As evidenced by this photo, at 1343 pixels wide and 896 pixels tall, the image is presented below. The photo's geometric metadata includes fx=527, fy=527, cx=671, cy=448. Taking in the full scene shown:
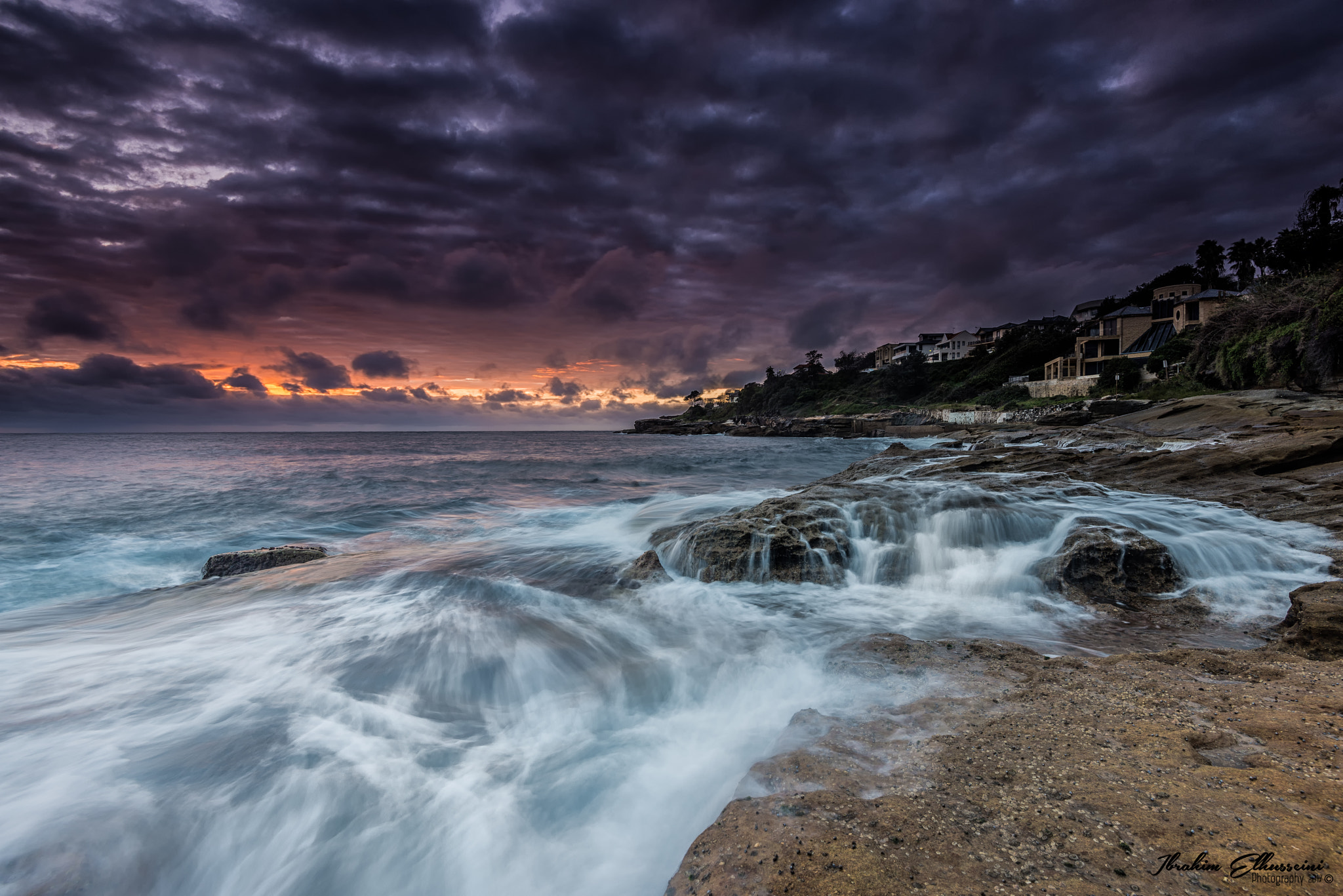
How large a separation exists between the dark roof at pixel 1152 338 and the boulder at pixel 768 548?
6305 centimetres

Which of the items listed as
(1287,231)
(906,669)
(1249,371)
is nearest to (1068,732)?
(906,669)

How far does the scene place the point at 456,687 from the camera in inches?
204

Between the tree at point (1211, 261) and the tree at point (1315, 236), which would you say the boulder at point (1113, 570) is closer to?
the tree at point (1315, 236)

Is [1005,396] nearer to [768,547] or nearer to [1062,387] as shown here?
[1062,387]

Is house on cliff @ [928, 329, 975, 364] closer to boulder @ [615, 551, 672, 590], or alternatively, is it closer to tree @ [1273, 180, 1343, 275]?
tree @ [1273, 180, 1343, 275]

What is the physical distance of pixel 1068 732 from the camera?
306cm

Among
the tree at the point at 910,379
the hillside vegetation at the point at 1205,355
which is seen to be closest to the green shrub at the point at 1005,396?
the hillside vegetation at the point at 1205,355

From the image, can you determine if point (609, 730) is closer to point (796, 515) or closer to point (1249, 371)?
point (796, 515)

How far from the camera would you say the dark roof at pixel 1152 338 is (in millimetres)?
53031

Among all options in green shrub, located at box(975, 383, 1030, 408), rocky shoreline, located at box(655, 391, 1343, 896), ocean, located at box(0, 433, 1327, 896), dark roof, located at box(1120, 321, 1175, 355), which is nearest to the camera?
rocky shoreline, located at box(655, 391, 1343, 896)

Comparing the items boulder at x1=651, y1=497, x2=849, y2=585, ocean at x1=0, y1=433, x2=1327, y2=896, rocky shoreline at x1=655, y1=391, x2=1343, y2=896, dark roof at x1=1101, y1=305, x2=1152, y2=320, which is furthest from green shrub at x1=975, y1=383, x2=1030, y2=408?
rocky shoreline at x1=655, y1=391, x2=1343, y2=896

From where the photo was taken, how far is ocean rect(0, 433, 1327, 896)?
320cm

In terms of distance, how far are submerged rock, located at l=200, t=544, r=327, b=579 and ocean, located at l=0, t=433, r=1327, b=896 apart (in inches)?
25.0

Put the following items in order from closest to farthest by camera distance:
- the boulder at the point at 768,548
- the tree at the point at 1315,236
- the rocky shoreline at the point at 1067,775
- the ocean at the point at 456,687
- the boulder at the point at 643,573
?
the rocky shoreline at the point at 1067,775 < the ocean at the point at 456,687 < the boulder at the point at 768,548 < the boulder at the point at 643,573 < the tree at the point at 1315,236
